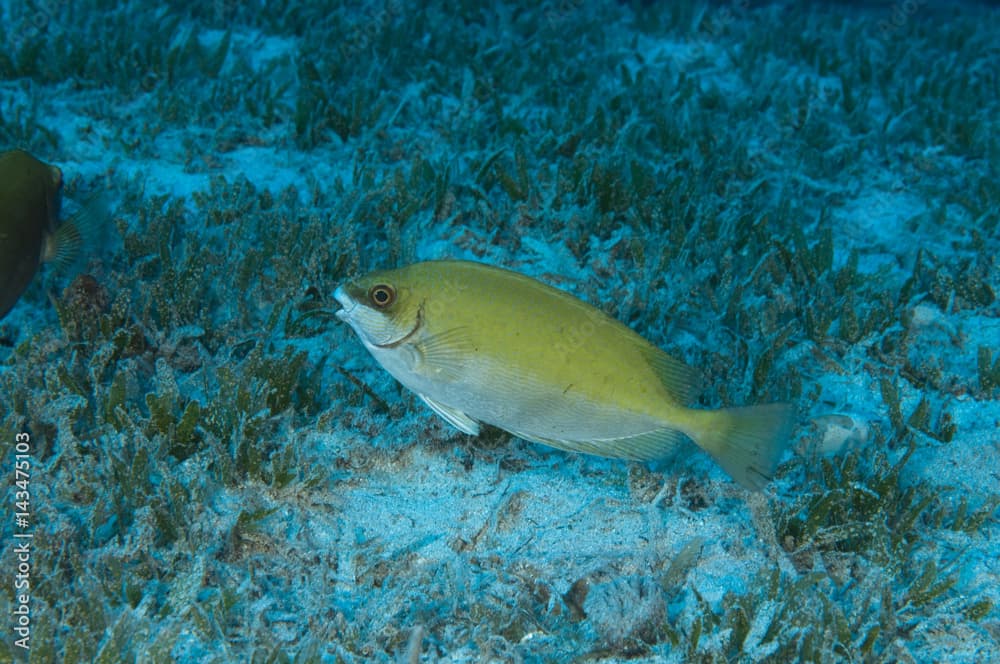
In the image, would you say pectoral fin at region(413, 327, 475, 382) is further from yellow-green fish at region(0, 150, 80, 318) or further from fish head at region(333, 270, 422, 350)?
yellow-green fish at region(0, 150, 80, 318)

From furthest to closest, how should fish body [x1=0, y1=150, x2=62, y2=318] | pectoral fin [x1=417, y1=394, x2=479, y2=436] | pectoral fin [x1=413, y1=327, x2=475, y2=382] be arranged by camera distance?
fish body [x1=0, y1=150, x2=62, y2=318], pectoral fin [x1=417, y1=394, x2=479, y2=436], pectoral fin [x1=413, y1=327, x2=475, y2=382]

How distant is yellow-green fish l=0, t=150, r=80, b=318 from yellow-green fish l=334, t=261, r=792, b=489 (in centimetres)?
170

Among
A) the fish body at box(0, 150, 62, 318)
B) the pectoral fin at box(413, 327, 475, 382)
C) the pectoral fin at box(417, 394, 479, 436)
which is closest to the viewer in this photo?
the pectoral fin at box(413, 327, 475, 382)

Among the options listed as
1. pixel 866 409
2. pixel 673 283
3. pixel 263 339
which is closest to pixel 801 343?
pixel 866 409

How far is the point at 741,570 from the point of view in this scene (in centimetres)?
270

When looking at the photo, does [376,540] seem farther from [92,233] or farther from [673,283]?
[673,283]

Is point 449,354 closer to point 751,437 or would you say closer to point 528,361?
point 528,361

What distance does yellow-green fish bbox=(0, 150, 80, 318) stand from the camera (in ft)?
9.55

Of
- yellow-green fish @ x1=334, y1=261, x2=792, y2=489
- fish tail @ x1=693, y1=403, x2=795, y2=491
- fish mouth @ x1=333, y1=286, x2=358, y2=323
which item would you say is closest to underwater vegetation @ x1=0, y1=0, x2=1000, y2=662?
fish tail @ x1=693, y1=403, x2=795, y2=491

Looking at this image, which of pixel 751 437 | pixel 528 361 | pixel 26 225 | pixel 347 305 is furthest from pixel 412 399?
pixel 26 225

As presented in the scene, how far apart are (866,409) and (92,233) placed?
3.97 m

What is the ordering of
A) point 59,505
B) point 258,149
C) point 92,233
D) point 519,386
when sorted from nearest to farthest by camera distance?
point 519,386
point 59,505
point 92,233
point 258,149

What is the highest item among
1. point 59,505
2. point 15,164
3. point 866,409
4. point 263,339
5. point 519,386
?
point 519,386

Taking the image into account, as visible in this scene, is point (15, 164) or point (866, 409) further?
point (866, 409)
